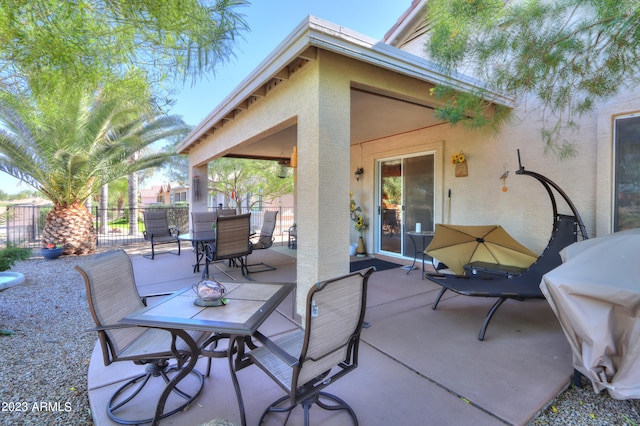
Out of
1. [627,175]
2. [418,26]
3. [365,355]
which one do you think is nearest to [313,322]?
[365,355]

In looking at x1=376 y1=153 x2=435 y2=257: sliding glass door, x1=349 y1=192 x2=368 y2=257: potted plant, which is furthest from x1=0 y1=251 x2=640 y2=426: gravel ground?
x1=349 y1=192 x2=368 y2=257: potted plant

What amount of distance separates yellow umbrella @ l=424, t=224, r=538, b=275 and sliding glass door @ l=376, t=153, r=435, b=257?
1418mm

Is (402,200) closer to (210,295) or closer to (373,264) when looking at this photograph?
(373,264)

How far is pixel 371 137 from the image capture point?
6707 mm

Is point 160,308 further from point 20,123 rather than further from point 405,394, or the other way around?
point 20,123

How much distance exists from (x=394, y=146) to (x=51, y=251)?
8.13 meters

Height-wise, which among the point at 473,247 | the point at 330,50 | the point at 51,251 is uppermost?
the point at 330,50

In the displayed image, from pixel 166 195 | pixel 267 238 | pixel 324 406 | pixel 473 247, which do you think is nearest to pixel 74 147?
pixel 267 238

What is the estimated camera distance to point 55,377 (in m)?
2.31

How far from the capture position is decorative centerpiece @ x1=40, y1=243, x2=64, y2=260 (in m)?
6.83

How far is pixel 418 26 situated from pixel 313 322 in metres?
6.99

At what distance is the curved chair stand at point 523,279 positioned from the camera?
2.99 meters

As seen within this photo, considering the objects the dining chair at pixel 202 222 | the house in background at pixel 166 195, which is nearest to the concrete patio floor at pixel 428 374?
the dining chair at pixel 202 222

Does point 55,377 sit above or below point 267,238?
below
